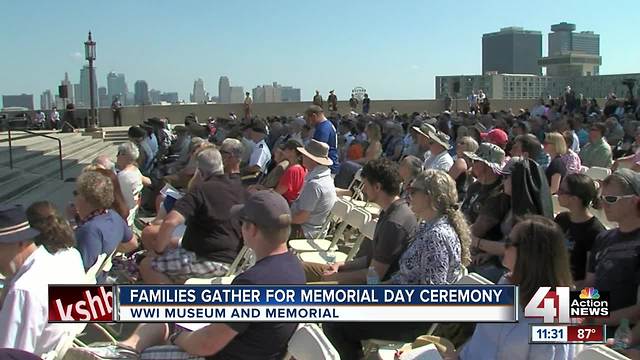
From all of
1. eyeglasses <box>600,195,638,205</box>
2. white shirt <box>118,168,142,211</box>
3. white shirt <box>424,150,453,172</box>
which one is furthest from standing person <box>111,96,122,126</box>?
eyeglasses <box>600,195,638,205</box>

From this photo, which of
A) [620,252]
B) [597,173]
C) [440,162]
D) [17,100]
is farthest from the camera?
[17,100]

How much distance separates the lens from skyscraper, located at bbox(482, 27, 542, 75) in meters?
140

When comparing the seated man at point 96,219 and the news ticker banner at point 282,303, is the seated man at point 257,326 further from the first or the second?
the seated man at point 96,219

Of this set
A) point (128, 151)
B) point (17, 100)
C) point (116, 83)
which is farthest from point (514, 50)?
point (128, 151)

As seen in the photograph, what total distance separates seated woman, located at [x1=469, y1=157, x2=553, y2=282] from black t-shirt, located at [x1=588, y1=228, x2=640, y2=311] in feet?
2.73

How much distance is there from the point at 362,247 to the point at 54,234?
8.16 feet

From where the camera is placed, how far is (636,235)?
3.85 metres

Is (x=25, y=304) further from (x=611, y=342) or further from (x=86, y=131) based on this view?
(x=86, y=131)

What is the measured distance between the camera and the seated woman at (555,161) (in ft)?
22.7

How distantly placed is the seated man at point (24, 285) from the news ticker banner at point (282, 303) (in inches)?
2.7

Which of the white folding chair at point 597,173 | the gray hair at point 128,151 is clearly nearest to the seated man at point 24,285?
the gray hair at point 128,151

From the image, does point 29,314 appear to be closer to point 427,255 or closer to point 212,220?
point 427,255

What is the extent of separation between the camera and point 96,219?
490cm

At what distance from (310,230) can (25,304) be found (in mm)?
3709
